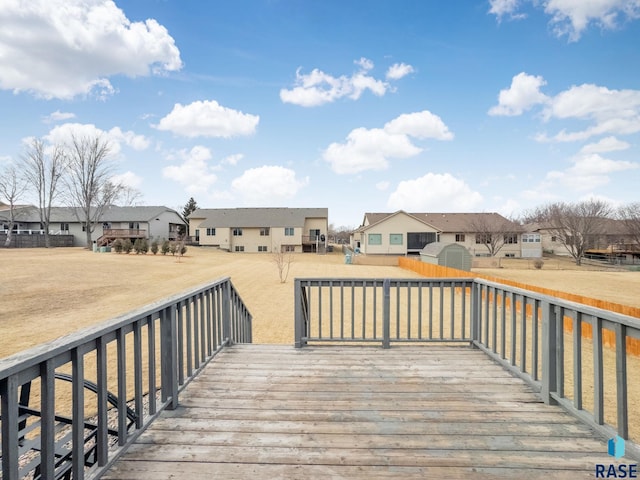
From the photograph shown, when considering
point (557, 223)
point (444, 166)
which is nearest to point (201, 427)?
point (444, 166)

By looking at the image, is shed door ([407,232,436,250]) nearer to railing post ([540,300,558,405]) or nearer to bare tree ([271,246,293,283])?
bare tree ([271,246,293,283])

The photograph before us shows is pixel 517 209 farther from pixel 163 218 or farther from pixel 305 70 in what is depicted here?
pixel 163 218

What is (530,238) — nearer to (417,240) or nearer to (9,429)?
(417,240)

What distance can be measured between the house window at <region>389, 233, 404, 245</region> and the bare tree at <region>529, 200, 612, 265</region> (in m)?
20.4

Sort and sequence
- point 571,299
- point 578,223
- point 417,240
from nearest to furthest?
point 571,299
point 417,240
point 578,223

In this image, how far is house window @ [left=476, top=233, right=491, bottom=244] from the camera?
4125 centimetres

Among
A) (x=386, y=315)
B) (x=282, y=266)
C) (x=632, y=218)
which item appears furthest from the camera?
(x=632, y=218)

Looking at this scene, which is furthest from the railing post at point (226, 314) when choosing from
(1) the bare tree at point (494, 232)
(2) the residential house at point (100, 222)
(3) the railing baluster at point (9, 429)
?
(2) the residential house at point (100, 222)

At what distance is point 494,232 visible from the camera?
4112 cm

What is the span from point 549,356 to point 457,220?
44717mm

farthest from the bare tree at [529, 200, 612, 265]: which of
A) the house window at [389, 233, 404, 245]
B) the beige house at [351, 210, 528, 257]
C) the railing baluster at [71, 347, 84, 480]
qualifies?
the railing baluster at [71, 347, 84, 480]

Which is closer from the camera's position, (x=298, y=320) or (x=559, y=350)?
(x=559, y=350)

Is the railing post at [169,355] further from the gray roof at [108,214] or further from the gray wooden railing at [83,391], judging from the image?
the gray roof at [108,214]

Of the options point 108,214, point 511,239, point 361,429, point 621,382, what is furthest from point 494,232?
point 108,214
